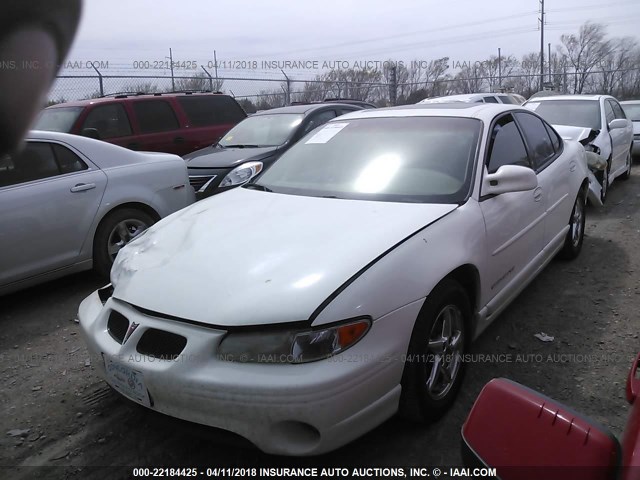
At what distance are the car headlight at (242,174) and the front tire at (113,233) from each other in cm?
Result: 133

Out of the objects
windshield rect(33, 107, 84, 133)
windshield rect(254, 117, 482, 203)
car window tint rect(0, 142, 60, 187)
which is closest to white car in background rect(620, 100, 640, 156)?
windshield rect(254, 117, 482, 203)

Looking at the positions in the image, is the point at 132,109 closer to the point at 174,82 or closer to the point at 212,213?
the point at 212,213

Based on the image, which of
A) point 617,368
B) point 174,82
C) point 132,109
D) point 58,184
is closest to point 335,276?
point 617,368

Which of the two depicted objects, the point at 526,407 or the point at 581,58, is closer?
the point at 526,407

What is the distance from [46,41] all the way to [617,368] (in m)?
3.24

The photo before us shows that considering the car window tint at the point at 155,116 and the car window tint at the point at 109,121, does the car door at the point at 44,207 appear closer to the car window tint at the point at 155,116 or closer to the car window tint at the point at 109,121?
the car window tint at the point at 109,121

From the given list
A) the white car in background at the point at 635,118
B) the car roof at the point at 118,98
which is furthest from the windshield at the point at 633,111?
the car roof at the point at 118,98

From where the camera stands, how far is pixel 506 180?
2990 millimetres

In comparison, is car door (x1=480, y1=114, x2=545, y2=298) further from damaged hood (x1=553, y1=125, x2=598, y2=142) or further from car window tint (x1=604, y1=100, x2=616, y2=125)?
car window tint (x1=604, y1=100, x2=616, y2=125)

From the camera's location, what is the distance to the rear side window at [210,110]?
856 centimetres

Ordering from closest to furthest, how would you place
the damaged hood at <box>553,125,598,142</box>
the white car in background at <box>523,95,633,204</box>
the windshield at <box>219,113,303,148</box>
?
the white car in background at <box>523,95,633,204</box>, the damaged hood at <box>553,125,598,142</box>, the windshield at <box>219,113,303,148</box>

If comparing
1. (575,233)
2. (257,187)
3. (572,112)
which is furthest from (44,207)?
(572,112)

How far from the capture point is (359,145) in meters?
3.44

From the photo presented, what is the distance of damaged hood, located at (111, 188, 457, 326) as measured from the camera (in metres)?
2.11
